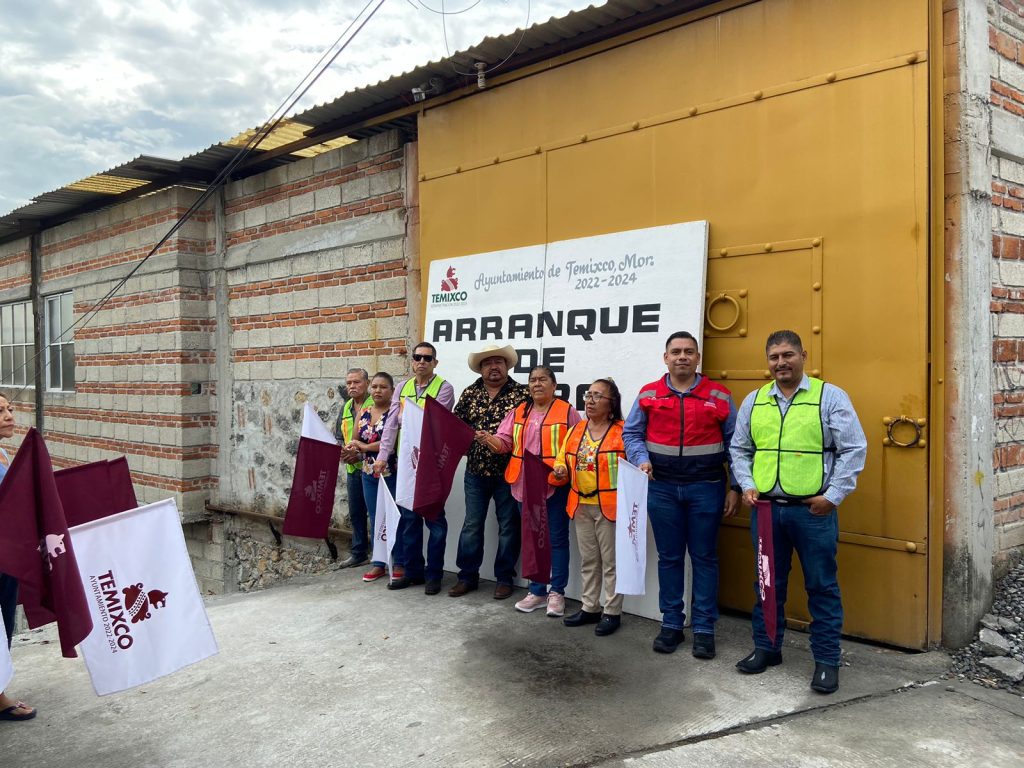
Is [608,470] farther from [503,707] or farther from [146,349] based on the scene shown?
[146,349]

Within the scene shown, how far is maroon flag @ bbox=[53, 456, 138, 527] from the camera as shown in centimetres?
455

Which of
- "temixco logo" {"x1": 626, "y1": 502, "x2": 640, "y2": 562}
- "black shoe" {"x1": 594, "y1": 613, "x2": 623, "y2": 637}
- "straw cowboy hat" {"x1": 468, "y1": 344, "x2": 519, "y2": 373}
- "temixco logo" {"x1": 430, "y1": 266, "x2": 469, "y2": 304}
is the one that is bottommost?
"black shoe" {"x1": 594, "y1": 613, "x2": 623, "y2": 637}

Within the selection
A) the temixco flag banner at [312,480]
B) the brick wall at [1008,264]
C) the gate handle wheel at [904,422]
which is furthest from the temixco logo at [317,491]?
the brick wall at [1008,264]

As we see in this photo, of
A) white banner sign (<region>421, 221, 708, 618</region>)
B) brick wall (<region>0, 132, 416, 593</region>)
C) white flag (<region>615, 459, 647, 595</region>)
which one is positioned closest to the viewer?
white flag (<region>615, 459, 647, 595</region>)

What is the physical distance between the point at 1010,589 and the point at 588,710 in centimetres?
265

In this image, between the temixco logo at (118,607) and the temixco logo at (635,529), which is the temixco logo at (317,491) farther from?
the temixco logo at (635,529)

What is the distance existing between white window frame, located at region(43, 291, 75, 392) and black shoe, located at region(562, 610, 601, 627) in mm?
10086

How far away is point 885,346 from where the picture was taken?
14.8 feet

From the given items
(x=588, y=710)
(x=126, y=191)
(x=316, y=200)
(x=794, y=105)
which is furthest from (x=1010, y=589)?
(x=126, y=191)

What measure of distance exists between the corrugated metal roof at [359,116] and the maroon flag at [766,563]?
135 inches

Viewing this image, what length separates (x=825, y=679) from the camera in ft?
13.0

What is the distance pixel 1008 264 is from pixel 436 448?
385 centimetres

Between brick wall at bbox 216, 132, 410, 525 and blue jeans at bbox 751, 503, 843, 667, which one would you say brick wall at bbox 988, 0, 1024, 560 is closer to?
blue jeans at bbox 751, 503, 843, 667

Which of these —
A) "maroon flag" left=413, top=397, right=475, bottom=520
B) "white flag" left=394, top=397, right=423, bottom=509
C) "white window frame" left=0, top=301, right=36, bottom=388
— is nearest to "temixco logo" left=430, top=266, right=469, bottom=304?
"white flag" left=394, top=397, right=423, bottom=509
